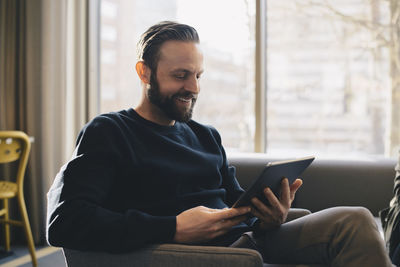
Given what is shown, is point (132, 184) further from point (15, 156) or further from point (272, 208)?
point (15, 156)

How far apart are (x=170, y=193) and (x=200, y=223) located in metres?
0.20

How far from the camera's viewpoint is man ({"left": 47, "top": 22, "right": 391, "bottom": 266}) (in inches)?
43.4

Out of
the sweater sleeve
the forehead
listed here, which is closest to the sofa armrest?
the sweater sleeve

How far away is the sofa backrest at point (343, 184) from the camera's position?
6.94 ft

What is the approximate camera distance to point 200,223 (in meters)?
1.14

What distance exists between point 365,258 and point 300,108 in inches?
82.9

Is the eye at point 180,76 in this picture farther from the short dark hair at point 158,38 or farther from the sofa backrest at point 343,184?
the sofa backrest at point 343,184

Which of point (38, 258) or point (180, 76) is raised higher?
point (180, 76)

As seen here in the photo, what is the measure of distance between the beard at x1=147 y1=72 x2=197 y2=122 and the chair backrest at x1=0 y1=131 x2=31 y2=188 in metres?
1.43

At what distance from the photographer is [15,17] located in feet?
10.0

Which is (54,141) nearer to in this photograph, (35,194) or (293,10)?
(35,194)

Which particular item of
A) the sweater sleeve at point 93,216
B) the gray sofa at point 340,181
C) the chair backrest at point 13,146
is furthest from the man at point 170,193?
the chair backrest at point 13,146

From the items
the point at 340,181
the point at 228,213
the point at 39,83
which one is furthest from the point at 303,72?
the point at 228,213

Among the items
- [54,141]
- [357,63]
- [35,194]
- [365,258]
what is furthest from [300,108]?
[365,258]
